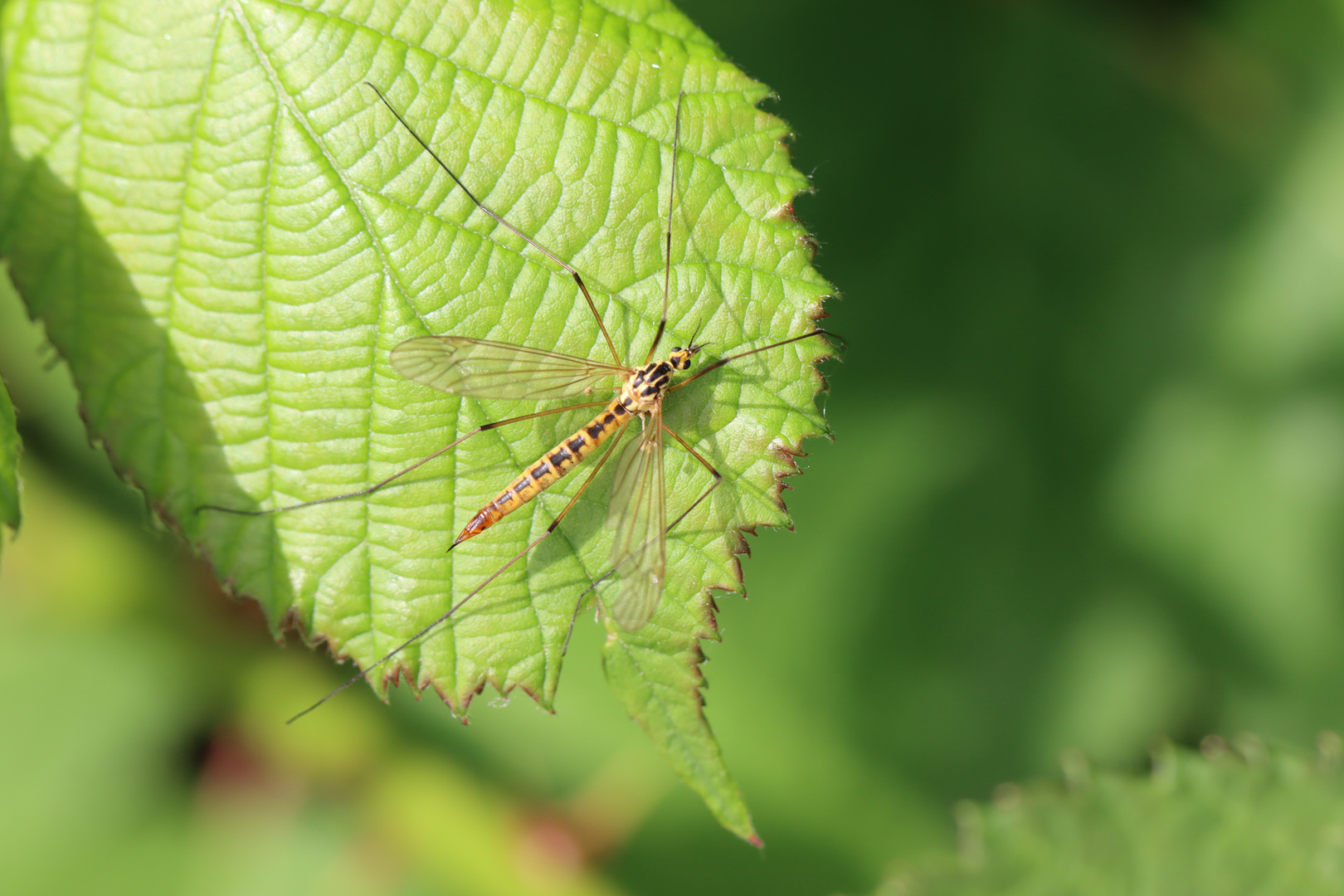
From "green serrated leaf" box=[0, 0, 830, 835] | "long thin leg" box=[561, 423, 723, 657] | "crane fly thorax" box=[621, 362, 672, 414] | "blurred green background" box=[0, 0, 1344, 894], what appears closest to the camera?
"green serrated leaf" box=[0, 0, 830, 835]

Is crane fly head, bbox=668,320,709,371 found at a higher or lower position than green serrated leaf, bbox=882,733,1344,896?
higher

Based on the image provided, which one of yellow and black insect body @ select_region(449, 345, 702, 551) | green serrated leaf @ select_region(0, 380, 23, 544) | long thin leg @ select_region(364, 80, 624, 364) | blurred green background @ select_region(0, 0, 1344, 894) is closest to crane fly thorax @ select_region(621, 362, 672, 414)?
yellow and black insect body @ select_region(449, 345, 702, 551)

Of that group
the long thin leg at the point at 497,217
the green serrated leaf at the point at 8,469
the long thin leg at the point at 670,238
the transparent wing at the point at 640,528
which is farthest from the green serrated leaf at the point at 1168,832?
the green serrated leaf at the point at 8,469

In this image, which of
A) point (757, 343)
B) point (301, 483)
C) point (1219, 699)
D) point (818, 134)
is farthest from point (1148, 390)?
point (301, 483)

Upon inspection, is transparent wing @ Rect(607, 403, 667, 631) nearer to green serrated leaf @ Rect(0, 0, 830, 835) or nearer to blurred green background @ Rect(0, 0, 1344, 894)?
Answer: green serrated leaf @ Rect(0, 0, 830, 835)

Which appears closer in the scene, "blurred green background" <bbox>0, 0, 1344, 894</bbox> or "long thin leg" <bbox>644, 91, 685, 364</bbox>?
"long thin leg" <bbox>644, 91, 685, 364</bbox>

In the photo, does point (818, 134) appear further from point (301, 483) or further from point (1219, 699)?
point (1219, 699)

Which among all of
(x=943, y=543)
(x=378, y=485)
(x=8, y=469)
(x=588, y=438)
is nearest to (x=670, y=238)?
(x=588, y=438)
